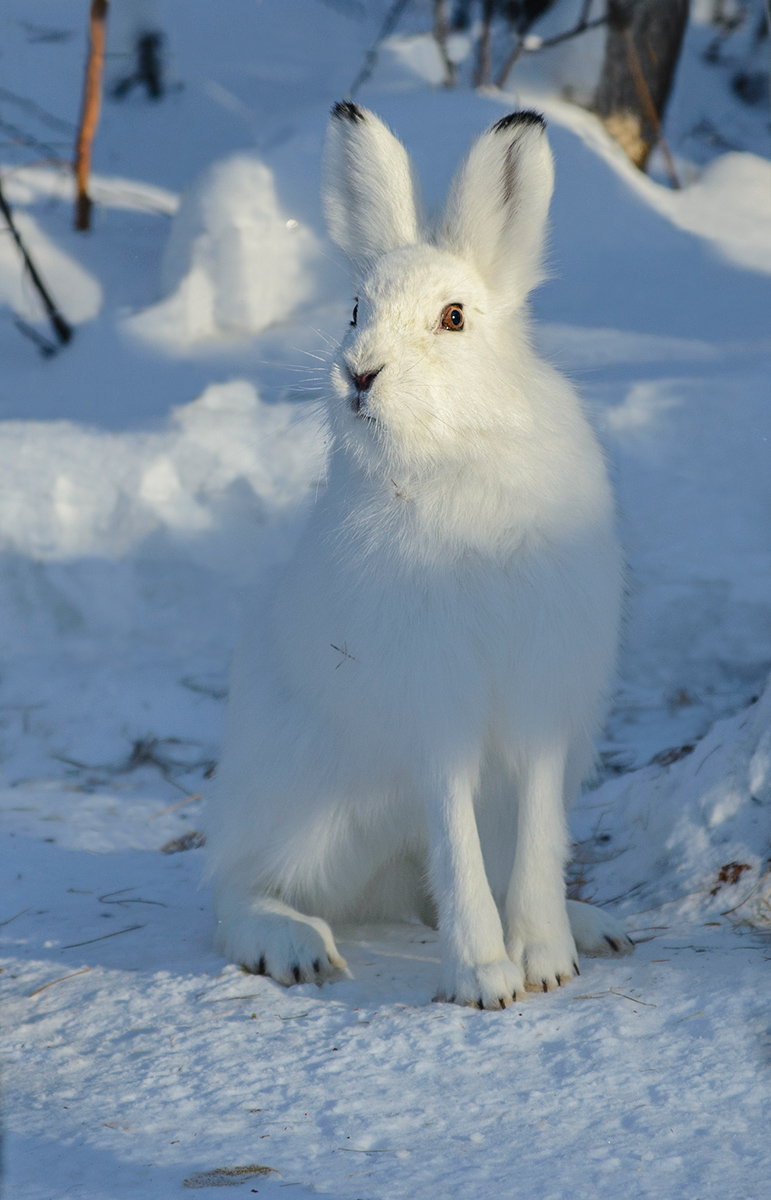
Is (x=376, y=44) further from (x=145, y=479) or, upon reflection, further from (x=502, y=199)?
(x=502, y=199)

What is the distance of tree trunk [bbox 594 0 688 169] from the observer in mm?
7332

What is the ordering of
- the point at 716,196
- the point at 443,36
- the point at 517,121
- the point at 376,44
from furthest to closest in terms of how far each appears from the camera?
the point at 376,44
the point at 443,36
the point at 716,196
the point at 517,121

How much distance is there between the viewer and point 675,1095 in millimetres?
2000

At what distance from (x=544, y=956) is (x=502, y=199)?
156 centimetres

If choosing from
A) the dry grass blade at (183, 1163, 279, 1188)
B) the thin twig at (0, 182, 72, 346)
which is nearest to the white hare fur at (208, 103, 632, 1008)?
the dry grass blade at (183, 1163, 279, 1188)

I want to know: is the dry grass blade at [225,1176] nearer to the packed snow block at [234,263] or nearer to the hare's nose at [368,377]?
the hare's nose at [368,377]

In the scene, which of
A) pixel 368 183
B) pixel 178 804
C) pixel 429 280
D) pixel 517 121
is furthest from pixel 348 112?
pixel 178 804

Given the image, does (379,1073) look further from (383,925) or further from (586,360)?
(586,360)

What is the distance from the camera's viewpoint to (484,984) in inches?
94.3

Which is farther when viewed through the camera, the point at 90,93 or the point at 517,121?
the point at 90,93

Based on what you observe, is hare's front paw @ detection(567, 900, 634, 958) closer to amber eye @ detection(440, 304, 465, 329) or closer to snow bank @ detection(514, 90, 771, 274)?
amber eye @ detection(440, 304, 465, 329)

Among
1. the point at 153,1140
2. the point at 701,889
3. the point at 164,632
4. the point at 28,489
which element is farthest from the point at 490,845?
the point at 28,489

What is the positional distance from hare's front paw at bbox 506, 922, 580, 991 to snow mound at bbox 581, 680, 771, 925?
436 mm

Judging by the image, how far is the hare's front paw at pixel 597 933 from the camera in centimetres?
272
